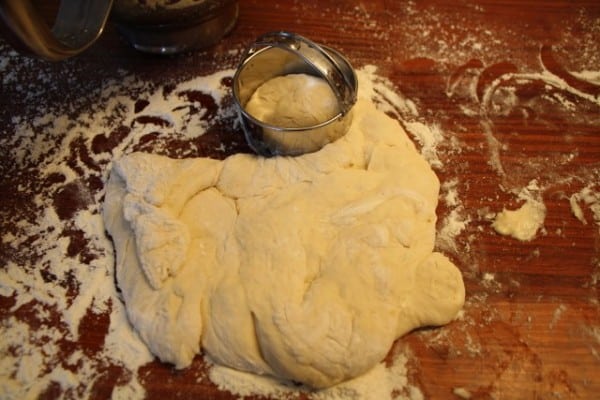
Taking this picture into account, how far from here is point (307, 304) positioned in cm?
119

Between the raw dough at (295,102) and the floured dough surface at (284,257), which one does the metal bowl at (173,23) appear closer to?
the raw dough at (295,102)

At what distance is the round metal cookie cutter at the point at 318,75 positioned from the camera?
1431 mm

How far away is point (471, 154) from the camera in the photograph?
5.42 ft

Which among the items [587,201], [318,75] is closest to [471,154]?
[587,201]

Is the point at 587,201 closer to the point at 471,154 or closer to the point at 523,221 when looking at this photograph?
the point at 523,221

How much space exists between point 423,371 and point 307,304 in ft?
1.27

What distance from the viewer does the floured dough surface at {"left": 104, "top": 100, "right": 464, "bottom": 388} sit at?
3.85 ft

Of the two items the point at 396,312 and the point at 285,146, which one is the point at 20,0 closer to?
the point at 285,146

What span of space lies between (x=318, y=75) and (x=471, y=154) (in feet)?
2.04

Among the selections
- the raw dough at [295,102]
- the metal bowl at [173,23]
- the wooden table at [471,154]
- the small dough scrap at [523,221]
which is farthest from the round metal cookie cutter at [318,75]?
the small dough scrap at [523,221]

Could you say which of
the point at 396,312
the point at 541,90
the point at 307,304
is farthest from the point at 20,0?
the point at 541,90

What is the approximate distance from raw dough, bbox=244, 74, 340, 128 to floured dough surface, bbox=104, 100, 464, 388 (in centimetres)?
12

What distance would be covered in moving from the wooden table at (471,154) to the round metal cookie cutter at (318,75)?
242 millimetres

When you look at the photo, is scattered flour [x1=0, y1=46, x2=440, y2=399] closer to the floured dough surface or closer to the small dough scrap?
the floured dough surface
